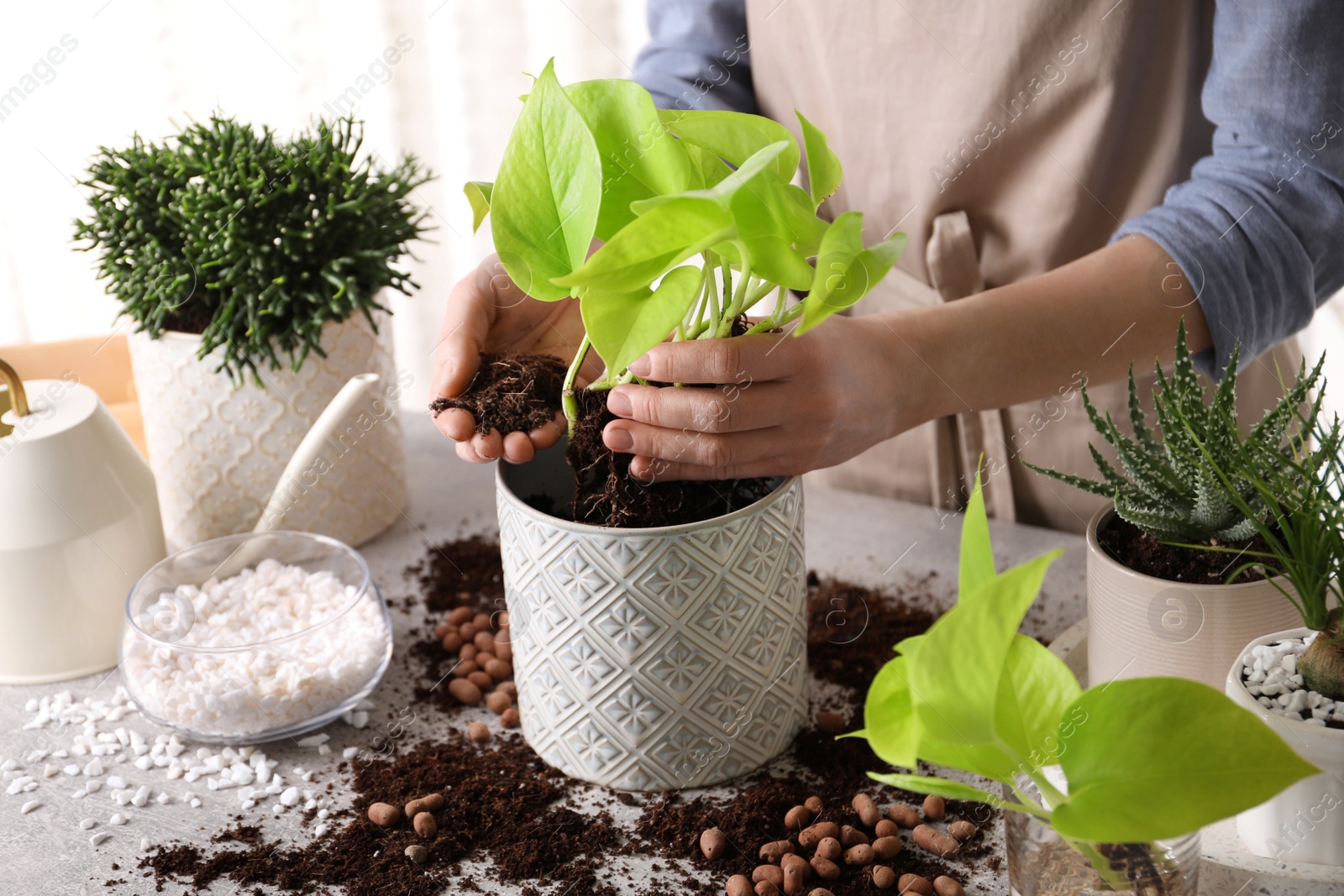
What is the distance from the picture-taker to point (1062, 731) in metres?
0.39

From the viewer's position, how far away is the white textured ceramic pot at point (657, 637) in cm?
57

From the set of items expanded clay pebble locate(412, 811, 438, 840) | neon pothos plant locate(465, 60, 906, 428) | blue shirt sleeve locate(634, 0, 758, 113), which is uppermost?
blue shirt sleeve locate(634, 0, 758, 113)

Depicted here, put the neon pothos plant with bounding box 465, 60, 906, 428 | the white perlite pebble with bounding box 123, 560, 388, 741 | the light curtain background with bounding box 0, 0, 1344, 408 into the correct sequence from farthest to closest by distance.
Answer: the light curtain background with bounding box 0, 0, 1344, 408, the white perlite pebble with bounding box 123, 560, 388, 741, the neon pothos plant with bounding box 465, 60, 906, 428

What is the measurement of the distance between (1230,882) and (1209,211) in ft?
1.47

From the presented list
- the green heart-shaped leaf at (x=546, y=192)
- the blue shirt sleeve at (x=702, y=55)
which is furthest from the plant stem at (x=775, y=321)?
the blue shirt sleeve at (x=702, y=55)

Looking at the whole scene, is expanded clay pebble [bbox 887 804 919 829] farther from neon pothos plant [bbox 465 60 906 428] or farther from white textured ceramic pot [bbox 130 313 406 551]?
white textured ceramic pot [bbox 130 313 406 551]

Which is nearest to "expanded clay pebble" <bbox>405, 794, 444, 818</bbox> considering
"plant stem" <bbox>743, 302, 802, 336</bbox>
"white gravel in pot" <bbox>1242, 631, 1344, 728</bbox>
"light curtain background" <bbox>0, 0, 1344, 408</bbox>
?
"plant stem" <bbox>743, 302, 802, 336</bbox>

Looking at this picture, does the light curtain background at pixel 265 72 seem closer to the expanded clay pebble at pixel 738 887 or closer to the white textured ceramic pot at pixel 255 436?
the white textured ceramic pot at pixel 255 436

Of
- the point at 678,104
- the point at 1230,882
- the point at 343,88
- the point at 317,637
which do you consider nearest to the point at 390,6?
the point at 343,88

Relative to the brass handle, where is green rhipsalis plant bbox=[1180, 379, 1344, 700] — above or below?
below

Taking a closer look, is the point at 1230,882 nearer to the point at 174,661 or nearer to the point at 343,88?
the point at 174,661

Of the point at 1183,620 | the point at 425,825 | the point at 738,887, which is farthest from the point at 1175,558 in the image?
the point at 425,825

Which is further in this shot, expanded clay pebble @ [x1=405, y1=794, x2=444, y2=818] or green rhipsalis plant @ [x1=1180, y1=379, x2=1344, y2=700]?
expanded clay pebble @ [x1=405, y1=794, x2=444, y2=818]

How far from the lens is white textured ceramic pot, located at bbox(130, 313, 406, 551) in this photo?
838 millimetres
